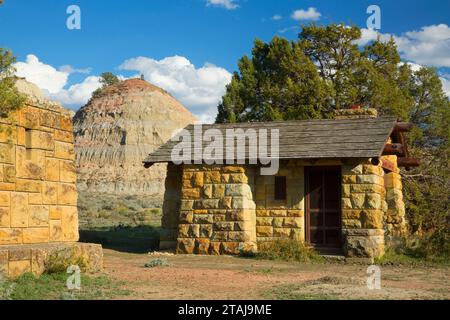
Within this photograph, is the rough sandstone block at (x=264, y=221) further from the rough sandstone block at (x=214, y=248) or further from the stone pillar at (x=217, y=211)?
the rough sandstone block at (x=214, y=248)

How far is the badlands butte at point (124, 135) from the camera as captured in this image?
67.9m

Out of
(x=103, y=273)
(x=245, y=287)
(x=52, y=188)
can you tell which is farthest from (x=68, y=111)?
(x=245, y=287)

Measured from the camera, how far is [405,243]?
15508mm

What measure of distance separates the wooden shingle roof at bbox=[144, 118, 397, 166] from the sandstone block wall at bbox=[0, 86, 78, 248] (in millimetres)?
5709

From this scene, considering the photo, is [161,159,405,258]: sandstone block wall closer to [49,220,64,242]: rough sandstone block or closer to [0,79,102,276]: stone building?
[0,79,102,276]: stone building

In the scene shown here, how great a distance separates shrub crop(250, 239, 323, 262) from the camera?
14.7 meters

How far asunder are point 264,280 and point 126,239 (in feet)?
34.3

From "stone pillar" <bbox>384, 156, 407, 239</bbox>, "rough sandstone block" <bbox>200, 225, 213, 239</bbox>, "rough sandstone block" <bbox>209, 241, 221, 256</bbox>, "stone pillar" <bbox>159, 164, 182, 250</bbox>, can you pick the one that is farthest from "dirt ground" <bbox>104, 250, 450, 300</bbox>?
"stone pillar" <bbox>384, 156, 407, 239</bbox>

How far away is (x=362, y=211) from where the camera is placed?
48.1 feet

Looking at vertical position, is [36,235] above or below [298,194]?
below

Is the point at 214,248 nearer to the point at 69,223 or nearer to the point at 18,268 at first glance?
the point at 69,223

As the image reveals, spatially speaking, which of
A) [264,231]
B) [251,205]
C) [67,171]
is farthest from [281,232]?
[67,171]

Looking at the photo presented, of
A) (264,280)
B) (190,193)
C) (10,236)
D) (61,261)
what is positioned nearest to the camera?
(10,236)
